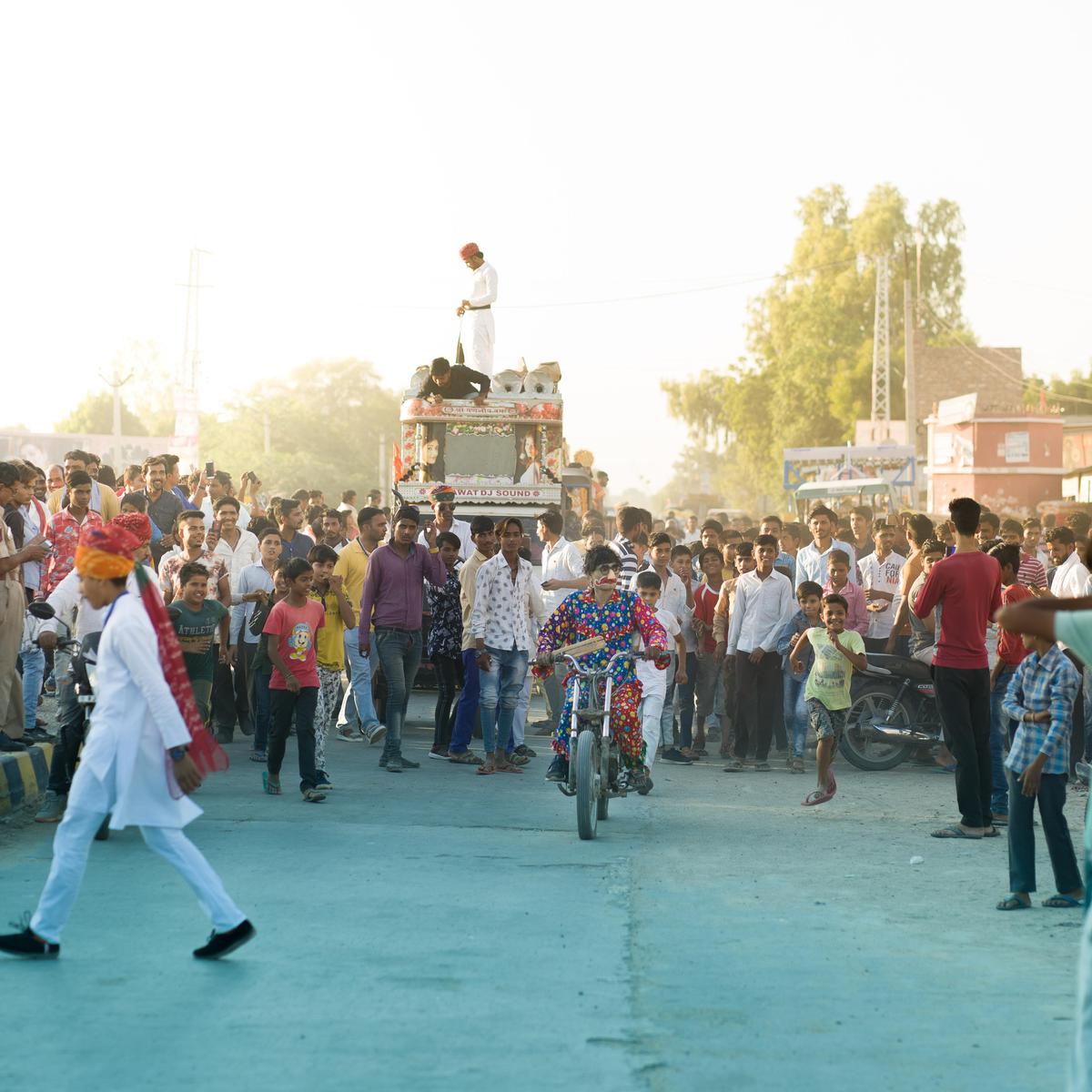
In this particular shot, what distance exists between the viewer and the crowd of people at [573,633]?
31.6 ft

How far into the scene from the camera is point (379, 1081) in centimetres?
480

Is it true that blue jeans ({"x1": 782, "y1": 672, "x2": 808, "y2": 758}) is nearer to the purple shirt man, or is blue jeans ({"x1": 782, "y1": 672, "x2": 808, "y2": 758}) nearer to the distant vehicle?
the purple shirt man

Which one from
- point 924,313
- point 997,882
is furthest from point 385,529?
point 924,313

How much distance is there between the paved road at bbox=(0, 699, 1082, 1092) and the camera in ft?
16.5

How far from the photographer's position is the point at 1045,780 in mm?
7562

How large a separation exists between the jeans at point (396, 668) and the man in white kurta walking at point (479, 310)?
820 centimetres

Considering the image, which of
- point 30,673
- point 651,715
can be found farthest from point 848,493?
point 30,673

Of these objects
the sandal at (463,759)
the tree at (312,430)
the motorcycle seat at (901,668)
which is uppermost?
the tree at (312,430)

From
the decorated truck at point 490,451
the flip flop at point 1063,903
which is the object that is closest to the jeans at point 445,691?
the flip flop at point 1063,903

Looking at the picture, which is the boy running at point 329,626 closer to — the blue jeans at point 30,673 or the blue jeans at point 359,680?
the blue jeans at point 359,680

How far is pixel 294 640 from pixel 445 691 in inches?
107

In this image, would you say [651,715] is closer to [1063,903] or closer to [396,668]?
[396,668]

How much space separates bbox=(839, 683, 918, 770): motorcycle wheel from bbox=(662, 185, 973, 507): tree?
5668 cm

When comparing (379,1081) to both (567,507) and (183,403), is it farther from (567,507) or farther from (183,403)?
(183,403)
